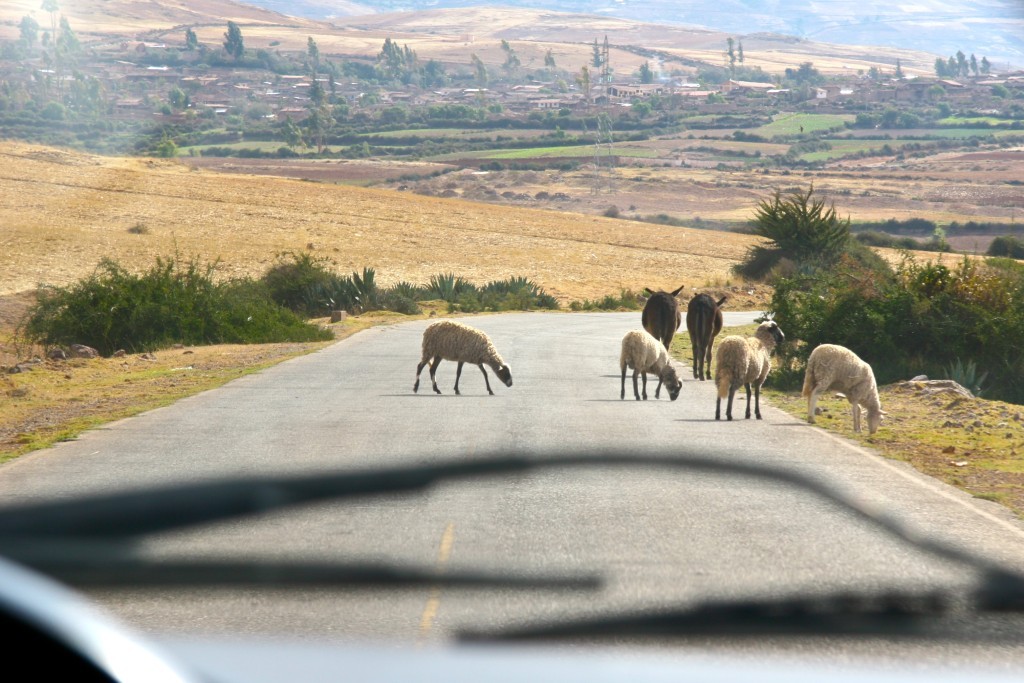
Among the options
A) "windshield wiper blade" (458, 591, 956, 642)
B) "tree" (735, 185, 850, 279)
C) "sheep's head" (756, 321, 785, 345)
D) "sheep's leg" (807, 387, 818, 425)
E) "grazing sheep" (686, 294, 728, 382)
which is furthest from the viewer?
"tree" (735, 185, 850, 279)

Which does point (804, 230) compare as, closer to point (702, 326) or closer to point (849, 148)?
point (702, 326)

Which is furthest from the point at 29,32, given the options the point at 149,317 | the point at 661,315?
the point at 661,315

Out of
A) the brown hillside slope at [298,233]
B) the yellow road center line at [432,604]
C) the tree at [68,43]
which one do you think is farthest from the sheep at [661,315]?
the tree at [68,43]

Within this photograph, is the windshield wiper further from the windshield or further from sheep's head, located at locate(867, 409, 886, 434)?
sheep's head, located at locate(867, 409, 886, 434)

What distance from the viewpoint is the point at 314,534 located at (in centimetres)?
313

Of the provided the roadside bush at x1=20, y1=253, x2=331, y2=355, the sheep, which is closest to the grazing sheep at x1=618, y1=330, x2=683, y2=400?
the sheep

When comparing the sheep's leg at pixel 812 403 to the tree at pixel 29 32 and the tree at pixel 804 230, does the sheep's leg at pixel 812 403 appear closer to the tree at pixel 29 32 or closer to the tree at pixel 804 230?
the tree at pixel 804 230

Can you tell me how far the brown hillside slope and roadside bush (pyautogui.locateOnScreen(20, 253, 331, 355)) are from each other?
16389 mm

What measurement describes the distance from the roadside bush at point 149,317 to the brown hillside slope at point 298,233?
16.4 metres

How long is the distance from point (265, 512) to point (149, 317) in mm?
28379

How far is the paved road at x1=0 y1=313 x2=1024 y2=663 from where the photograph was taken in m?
2.47

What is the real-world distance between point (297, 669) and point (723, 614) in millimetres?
789

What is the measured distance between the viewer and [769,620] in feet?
7.52

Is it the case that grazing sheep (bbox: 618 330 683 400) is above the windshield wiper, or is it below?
below
